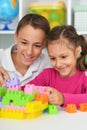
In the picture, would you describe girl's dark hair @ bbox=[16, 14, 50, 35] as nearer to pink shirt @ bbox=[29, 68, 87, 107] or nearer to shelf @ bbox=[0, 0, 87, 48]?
pink shirt @ bbox=[29, 68, 87, 107]

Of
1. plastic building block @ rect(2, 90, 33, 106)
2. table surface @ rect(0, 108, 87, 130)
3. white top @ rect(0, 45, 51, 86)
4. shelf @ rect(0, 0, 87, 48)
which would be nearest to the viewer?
table surface @ rect(0, 108, 87, 130)

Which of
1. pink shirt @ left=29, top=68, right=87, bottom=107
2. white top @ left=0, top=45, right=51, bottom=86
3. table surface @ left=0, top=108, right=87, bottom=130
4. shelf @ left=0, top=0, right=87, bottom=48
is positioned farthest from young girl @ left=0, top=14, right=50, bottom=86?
shelf @ left=0, top=0, right=87, bottom=48

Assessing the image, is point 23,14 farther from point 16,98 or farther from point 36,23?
point 16,98

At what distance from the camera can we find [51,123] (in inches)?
27.6

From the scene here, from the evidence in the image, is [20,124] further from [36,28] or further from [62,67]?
[36,28]

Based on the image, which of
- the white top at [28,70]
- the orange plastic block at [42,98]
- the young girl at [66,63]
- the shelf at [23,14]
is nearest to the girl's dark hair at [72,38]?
the young girl at [66,63]

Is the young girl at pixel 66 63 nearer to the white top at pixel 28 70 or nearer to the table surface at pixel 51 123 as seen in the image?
the white top at pixel 28 70

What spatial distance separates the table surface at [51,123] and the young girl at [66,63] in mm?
313

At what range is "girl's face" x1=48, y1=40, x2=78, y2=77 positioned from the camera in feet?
3.62

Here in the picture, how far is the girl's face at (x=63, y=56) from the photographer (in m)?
1.10

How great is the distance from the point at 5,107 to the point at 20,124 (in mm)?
104

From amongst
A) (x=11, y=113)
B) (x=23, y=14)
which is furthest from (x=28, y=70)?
(x=23, y=14)

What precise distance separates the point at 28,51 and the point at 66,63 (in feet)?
0.66

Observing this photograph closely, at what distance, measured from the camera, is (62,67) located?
3.68ft
